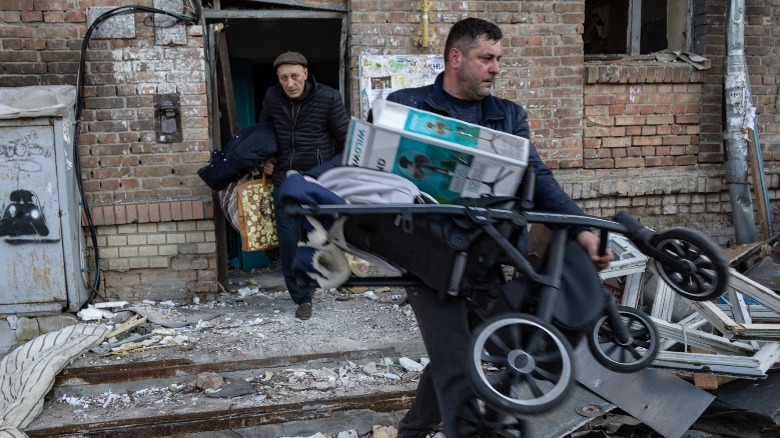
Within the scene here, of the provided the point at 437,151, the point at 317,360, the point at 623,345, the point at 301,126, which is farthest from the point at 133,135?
the point at 623,345

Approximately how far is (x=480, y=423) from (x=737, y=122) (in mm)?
4376

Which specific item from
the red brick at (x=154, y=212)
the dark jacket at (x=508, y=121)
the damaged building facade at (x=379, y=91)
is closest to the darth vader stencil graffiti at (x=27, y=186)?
the damaged building facade at (x=379, y=91)

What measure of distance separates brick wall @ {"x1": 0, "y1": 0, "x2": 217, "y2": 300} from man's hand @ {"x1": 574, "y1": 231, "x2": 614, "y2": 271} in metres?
3.45

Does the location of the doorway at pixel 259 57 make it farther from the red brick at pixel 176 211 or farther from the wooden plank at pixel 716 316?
the wooden plank at pixel 716 316

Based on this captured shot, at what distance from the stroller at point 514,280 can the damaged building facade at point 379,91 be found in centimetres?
323

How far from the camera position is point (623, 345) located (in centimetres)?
261

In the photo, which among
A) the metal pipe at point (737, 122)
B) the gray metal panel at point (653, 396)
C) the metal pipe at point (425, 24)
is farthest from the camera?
the metal pipe at point (737, 122)

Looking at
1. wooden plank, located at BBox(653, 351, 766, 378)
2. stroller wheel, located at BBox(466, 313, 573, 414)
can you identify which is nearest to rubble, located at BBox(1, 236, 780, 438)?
wooden plank, located at BBox(653, 351, 766, 378)

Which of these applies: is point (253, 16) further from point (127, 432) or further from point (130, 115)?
point (127, 432)

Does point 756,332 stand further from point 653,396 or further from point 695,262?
point 695,262

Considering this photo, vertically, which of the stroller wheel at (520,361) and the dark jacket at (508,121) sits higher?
the dark jacket at (508,121)

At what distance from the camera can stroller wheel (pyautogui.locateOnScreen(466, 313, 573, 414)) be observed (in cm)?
218

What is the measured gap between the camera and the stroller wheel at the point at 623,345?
258 cm

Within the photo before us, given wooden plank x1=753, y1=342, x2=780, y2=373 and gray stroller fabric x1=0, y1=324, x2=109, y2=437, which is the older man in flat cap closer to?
gray stroller fabric x1=0, y1=324, x2=109, y2=437
